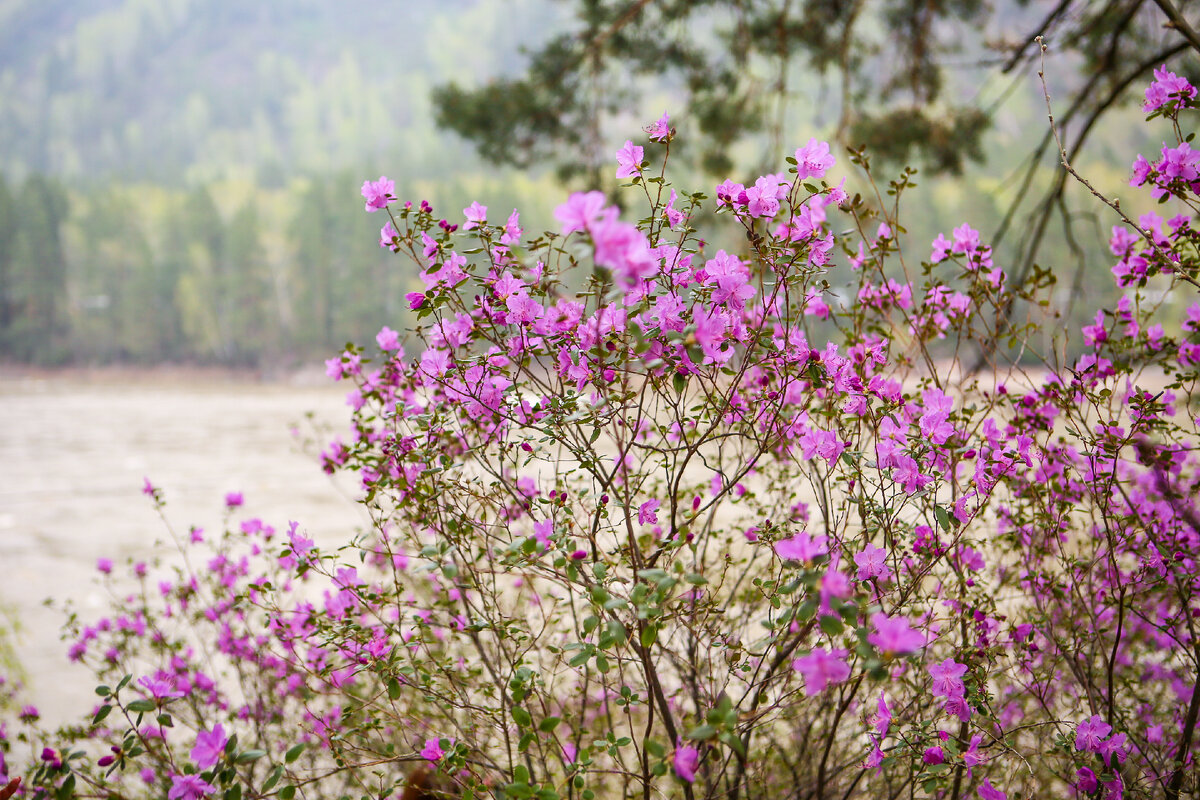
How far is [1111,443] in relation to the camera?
1312 mm

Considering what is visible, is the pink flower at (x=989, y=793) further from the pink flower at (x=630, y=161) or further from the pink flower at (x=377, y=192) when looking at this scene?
the pink flower at (x=377, y=192)

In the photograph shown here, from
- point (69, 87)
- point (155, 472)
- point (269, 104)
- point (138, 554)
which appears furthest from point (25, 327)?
point (69, 87)

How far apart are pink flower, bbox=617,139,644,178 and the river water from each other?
1.52m

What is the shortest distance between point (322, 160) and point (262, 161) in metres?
9.96

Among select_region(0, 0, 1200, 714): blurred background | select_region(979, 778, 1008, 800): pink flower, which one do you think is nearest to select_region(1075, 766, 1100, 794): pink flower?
select_region(979, 778, 1008, 800): pink flower

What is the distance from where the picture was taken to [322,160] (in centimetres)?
8319

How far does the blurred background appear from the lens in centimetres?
440

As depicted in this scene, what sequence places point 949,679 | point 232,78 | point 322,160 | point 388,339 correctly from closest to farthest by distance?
point 949,679 < point 388,339 < point 322,160 < point 232,78

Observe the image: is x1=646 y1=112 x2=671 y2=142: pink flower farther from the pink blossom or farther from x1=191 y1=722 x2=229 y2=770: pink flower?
x1=191 y1=722 x2=229 y2=770: pink flower

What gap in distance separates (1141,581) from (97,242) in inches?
1978

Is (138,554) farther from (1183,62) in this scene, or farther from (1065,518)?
(1183,62)

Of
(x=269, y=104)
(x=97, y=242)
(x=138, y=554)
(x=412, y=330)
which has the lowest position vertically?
(x=138, y=554)

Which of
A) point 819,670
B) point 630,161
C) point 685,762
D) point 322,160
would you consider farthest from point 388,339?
point 322,160

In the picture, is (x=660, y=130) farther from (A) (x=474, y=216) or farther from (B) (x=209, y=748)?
(B) (x=209, y=748)
